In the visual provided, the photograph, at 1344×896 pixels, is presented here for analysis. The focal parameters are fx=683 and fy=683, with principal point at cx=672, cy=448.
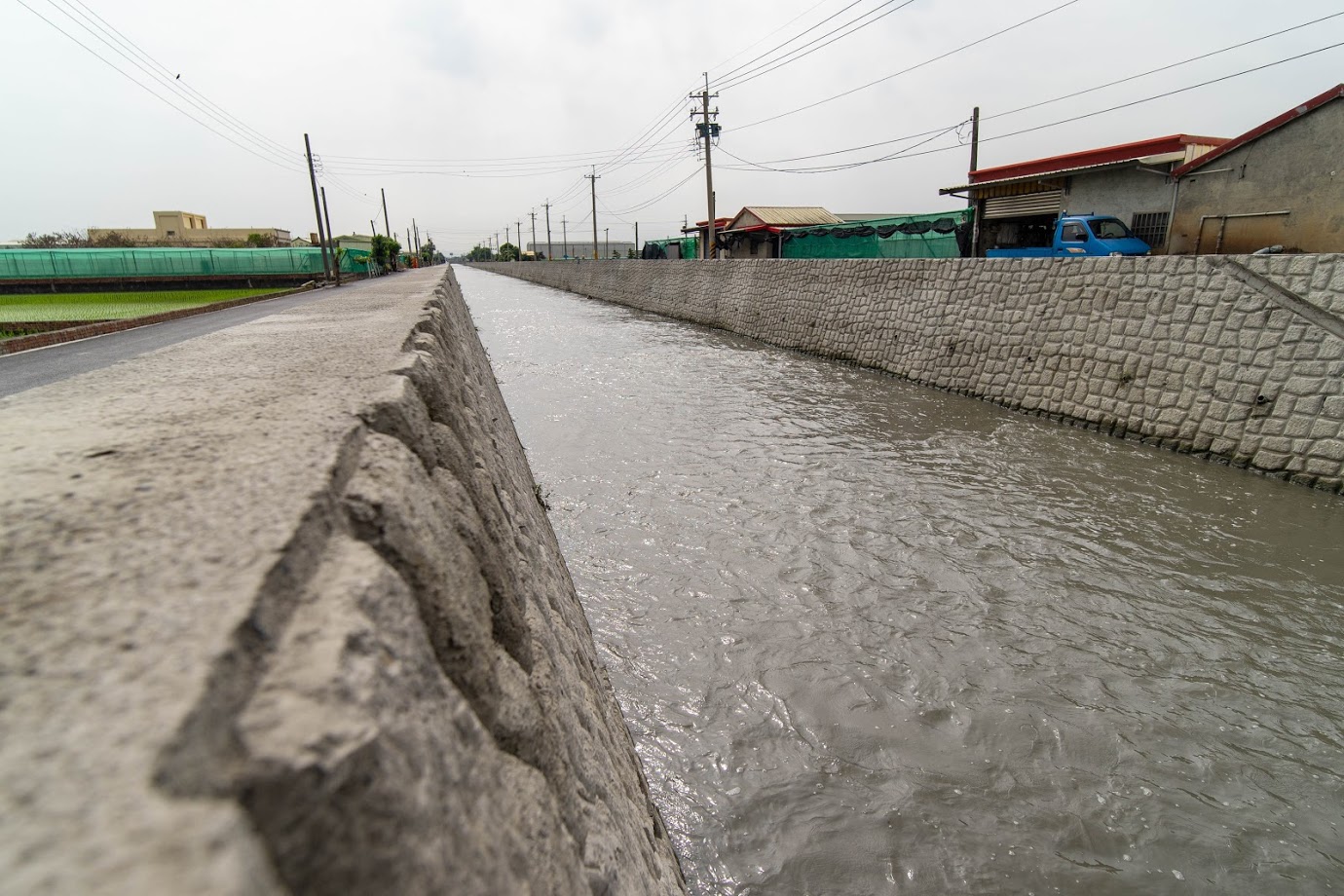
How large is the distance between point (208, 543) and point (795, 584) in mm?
4576

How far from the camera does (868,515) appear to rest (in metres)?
6.57

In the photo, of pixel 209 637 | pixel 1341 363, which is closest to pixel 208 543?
pixel 209 637

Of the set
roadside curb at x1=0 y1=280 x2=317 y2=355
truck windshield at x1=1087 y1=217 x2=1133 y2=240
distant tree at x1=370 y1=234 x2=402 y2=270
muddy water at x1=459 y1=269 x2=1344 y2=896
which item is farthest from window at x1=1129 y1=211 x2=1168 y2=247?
distant tree at x1=370 y1=234 x2=402 y2=270

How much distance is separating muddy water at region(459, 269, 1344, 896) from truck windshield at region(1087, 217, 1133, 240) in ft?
29.8

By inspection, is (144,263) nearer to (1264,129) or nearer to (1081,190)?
(1081,190)

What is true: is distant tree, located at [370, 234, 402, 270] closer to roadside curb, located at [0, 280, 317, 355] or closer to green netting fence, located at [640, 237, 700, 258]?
green netting fence, located at [640, 237, 700, 258]

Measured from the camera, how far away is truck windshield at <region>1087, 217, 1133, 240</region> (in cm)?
1511

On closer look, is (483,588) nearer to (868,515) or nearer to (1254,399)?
(868,515)

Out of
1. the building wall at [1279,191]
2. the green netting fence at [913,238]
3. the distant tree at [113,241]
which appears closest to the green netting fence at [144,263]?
the distant tree at [113,241]

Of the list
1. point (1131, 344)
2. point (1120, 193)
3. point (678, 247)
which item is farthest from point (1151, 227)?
point (678, 247)

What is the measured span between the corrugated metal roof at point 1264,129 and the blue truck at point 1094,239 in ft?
6.37

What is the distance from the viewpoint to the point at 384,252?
50.3 m

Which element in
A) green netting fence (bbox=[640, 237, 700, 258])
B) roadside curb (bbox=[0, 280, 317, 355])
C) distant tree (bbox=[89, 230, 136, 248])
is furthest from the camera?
distant tree (bbox=[89, 230, 136, 248])

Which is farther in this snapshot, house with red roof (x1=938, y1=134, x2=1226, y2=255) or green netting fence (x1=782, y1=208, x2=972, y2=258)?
green netting fence (x1=782, y1=208, x2=972, y2=258)
